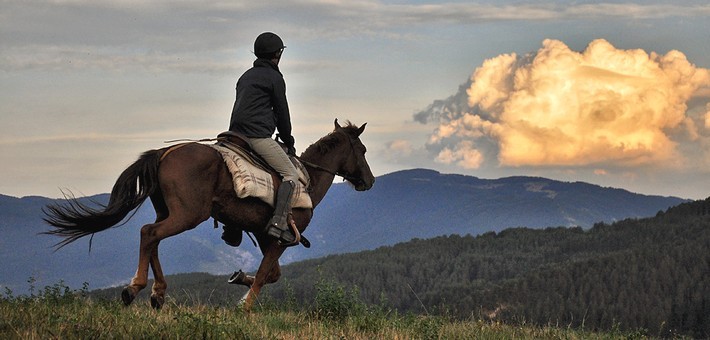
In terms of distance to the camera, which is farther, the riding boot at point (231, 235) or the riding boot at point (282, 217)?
the riding boot at point (231, 235)

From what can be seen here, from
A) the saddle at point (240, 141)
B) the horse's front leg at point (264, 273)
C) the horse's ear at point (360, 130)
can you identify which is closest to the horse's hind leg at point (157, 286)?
the horse's front leg at point (264, 273)

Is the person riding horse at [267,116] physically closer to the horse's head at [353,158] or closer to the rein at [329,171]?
the rein at [329,171]

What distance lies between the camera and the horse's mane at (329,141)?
1421 centimetres

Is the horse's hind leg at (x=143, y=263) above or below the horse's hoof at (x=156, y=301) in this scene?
above

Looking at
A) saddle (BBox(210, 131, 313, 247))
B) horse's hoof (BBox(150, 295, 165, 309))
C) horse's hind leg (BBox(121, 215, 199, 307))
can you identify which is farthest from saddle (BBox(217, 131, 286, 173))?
horse's hoof (BBox(150, 295, 165, 309))

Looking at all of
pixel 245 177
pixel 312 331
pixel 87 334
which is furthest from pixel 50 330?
pixel 245 177

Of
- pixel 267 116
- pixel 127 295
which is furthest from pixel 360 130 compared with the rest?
pixel 127 295

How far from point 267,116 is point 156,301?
9.83ft

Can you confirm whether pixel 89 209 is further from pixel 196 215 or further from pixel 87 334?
pixel 87 334

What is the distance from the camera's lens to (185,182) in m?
11.0

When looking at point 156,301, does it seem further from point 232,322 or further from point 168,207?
point 232,322

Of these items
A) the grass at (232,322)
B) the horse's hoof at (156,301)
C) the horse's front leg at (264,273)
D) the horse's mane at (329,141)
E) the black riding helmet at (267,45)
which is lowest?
the grass at (232,322)

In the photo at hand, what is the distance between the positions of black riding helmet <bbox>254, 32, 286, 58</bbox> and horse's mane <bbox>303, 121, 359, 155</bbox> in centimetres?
208

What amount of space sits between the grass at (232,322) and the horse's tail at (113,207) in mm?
859
